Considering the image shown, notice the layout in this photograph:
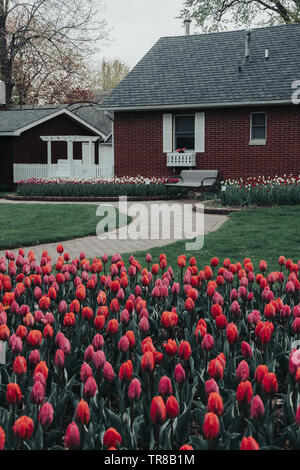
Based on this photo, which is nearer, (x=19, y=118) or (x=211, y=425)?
(x=211, y=425)

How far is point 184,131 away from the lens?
22.7 metres

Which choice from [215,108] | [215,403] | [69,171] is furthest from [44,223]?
[69,171]

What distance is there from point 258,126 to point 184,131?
301 cm

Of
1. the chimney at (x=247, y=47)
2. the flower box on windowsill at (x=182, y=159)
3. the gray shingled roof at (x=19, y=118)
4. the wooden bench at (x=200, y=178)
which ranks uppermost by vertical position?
the chimney at (x=247, y=47)

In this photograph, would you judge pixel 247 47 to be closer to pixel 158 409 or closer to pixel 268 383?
pixel 268 383

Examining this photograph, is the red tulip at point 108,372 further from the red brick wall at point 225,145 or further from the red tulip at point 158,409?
the red brick wall at point 225,145

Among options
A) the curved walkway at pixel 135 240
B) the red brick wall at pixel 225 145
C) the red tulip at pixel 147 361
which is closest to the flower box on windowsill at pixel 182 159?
the red brick wall at pixel 225 145

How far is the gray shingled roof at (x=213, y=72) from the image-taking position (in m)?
21.1

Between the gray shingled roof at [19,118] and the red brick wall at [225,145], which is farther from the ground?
the gray shingled roof at [19,118]

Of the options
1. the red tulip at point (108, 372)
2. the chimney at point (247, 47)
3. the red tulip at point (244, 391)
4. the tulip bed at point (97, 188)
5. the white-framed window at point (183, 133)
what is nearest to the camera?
the red tulip at point (244, 391)

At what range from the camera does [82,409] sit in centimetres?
→ 225

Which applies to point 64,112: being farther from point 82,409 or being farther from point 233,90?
point 82,409

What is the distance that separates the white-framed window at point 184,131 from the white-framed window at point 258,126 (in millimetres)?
2426
